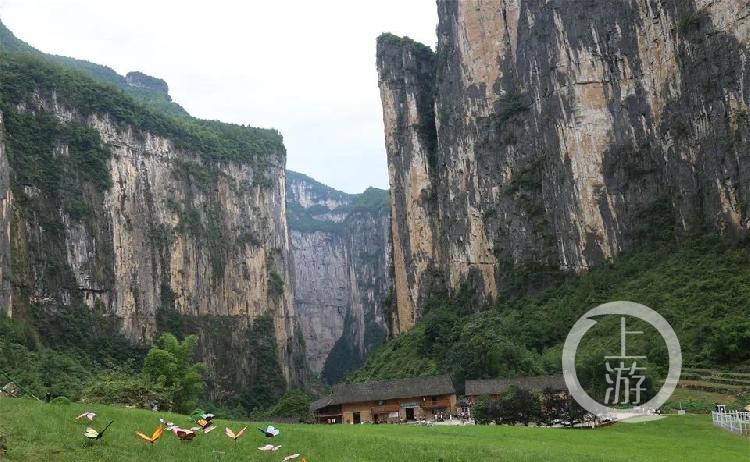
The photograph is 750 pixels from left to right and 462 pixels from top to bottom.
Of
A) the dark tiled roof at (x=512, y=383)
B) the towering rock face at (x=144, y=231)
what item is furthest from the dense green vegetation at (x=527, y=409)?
the towering rock face at (x=144, y=231)

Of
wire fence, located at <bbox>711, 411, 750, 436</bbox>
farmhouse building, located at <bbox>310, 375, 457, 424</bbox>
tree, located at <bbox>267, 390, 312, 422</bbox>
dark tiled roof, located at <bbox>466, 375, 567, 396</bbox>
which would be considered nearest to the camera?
wire fence, located at <bbox>711, 411, 750, 436</bbox>

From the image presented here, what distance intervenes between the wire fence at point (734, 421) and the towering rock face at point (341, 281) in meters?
103

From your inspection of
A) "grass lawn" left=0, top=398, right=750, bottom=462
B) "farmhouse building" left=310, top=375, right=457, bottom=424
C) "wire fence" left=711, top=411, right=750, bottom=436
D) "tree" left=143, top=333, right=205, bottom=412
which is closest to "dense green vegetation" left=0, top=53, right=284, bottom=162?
"tree" left=143, top=333, right=205, bottom=412

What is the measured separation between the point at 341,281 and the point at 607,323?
9822 cm

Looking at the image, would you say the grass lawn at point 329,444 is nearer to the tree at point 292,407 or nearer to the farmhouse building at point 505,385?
the farmhouse building at point 505,385

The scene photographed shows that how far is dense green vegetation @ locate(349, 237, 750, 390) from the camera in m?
40.0

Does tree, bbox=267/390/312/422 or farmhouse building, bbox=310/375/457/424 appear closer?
farmhouse building, bbox=310/375/457/424

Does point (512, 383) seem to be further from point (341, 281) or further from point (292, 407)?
point (341, 281)

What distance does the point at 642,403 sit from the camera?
3322 cm

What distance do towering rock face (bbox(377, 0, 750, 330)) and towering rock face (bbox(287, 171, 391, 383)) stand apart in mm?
49948

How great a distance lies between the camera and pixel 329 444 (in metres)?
17.1

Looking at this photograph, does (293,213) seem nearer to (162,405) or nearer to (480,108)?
(480,108)

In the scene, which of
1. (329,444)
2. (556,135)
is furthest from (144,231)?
(329,444)

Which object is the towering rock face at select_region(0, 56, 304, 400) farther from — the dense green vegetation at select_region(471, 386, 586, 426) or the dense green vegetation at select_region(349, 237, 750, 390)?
the dense green vegetation at select_region(471, 386, 586, 426)
